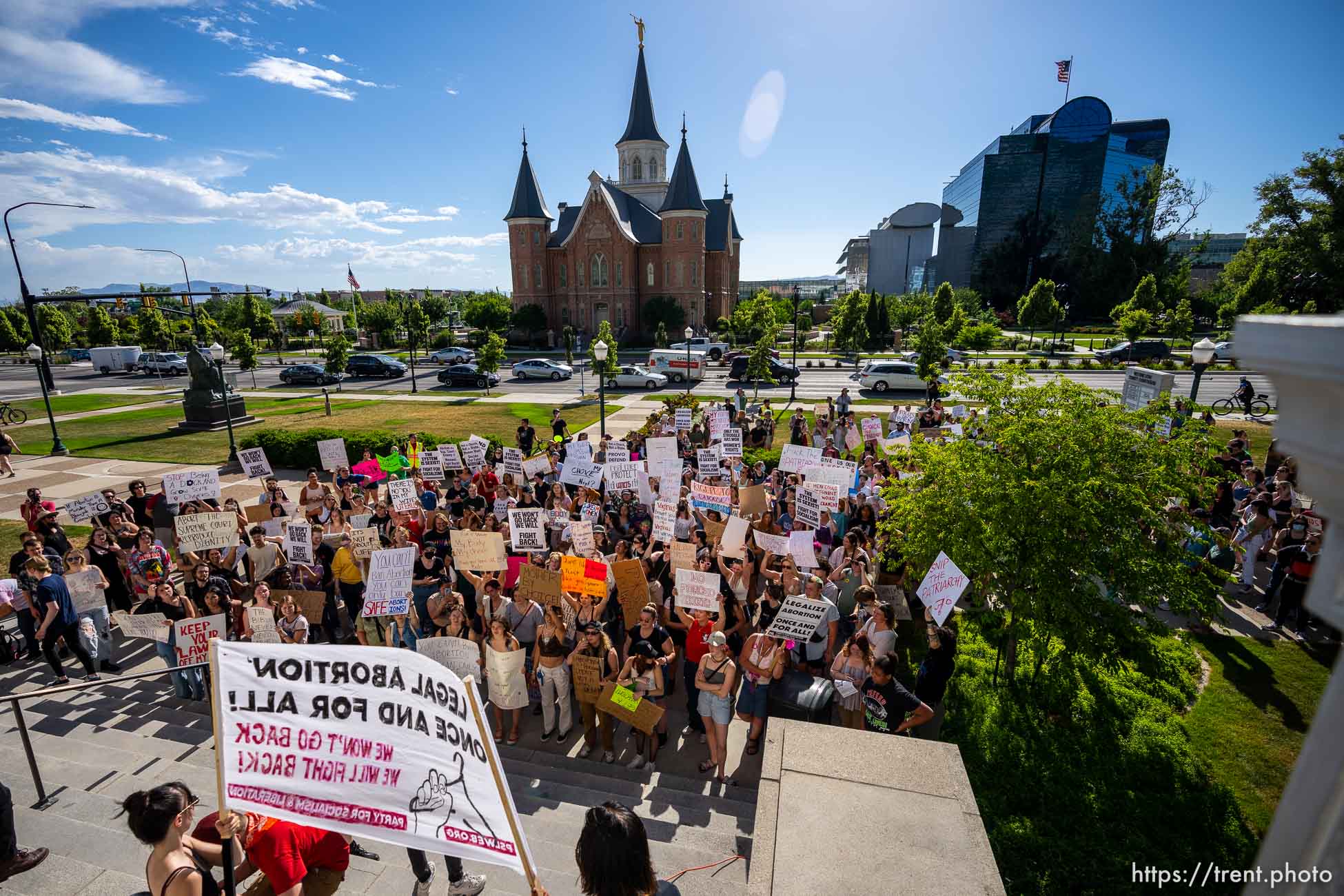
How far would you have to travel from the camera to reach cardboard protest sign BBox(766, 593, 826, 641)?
7.18 metres

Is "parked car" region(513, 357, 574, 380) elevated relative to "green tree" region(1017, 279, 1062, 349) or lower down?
lower down

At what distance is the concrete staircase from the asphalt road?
27.9m

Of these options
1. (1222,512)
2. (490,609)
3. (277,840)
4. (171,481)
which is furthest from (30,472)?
(1222,512)

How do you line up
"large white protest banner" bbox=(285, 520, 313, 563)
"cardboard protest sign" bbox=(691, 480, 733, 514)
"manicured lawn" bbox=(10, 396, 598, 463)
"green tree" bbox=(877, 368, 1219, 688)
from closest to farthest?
1. "green tree" bbox=(877, 368, 1219, 688)
2. "large white protest banner" bbox=(285, 520, 313, 563)
3. "cardboard protest sign" bbox=(691, 480, 733, 514)
4. "manicured lawn" bbox=(10, 396, 598, 463)

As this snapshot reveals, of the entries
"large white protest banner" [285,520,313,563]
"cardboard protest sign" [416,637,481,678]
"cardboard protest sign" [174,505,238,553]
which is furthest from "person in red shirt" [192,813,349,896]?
"cardboard protest sign" [174,505,238,553]

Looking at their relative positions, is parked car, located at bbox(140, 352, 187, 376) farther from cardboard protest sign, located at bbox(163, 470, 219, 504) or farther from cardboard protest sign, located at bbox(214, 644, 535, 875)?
cardboard protest sign, located at bbox(214, 644, 535, 875)

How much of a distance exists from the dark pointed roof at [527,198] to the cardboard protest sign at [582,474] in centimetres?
6089

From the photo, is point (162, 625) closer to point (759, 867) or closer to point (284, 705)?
point (284, 705)

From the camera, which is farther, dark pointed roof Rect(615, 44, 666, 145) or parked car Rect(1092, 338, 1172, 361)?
dark pointed roof Rect(615, 44, 666, 145)

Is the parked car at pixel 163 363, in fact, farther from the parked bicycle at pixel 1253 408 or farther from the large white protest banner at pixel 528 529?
the parked bicycle at pixel 1253 408

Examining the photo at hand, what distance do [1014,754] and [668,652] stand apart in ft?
12.1

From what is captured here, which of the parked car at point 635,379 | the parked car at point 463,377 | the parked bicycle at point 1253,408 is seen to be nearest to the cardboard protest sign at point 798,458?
the parked bicycle at point 1253,408

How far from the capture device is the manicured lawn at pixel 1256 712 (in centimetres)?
622

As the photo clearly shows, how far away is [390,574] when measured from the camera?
8.12m
